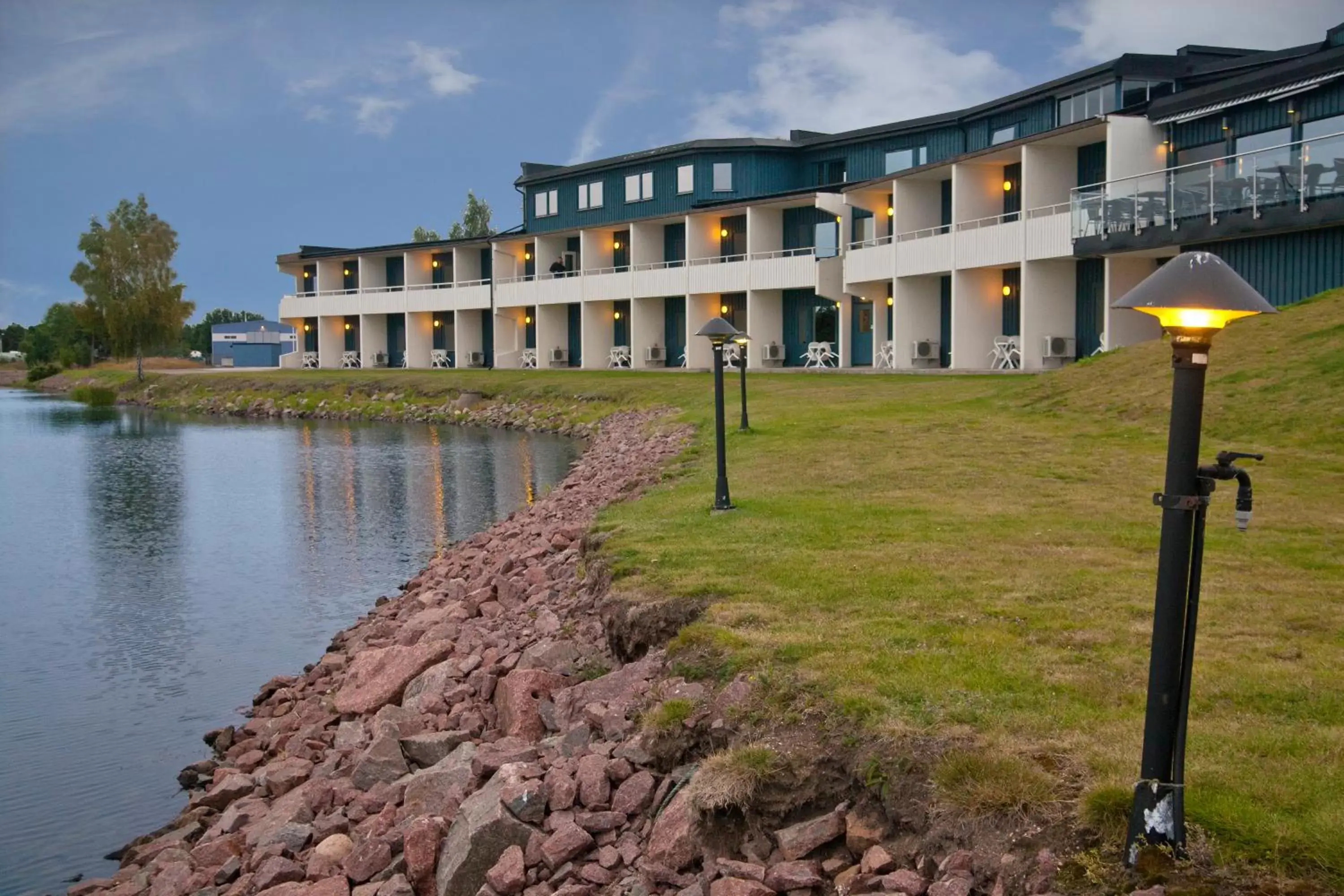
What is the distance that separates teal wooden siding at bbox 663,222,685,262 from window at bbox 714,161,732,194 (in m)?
2.45

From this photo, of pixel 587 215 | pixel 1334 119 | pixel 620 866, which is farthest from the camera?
pixel 587 215

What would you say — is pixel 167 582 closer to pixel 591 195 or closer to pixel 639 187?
pixel 639 187

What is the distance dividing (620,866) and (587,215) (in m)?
58.4

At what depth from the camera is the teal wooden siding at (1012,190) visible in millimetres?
41000

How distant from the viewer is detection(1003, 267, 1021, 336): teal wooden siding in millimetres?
40531

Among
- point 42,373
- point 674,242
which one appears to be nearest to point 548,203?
point 674,242

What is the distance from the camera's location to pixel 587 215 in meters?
63.5

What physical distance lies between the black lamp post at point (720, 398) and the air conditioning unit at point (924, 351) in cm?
2757

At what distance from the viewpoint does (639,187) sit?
60750 millimetres

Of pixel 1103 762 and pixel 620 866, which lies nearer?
pixel 1103 762

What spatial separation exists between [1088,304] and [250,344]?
103763 mm

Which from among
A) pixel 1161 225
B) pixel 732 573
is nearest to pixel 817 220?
pixel 1161 225

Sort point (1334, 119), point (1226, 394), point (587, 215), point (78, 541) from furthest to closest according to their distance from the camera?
point (587, 215), point (1334, 119), point (78, 541), point (1226, 394)

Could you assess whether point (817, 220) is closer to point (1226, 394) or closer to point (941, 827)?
point (1226, 394)
